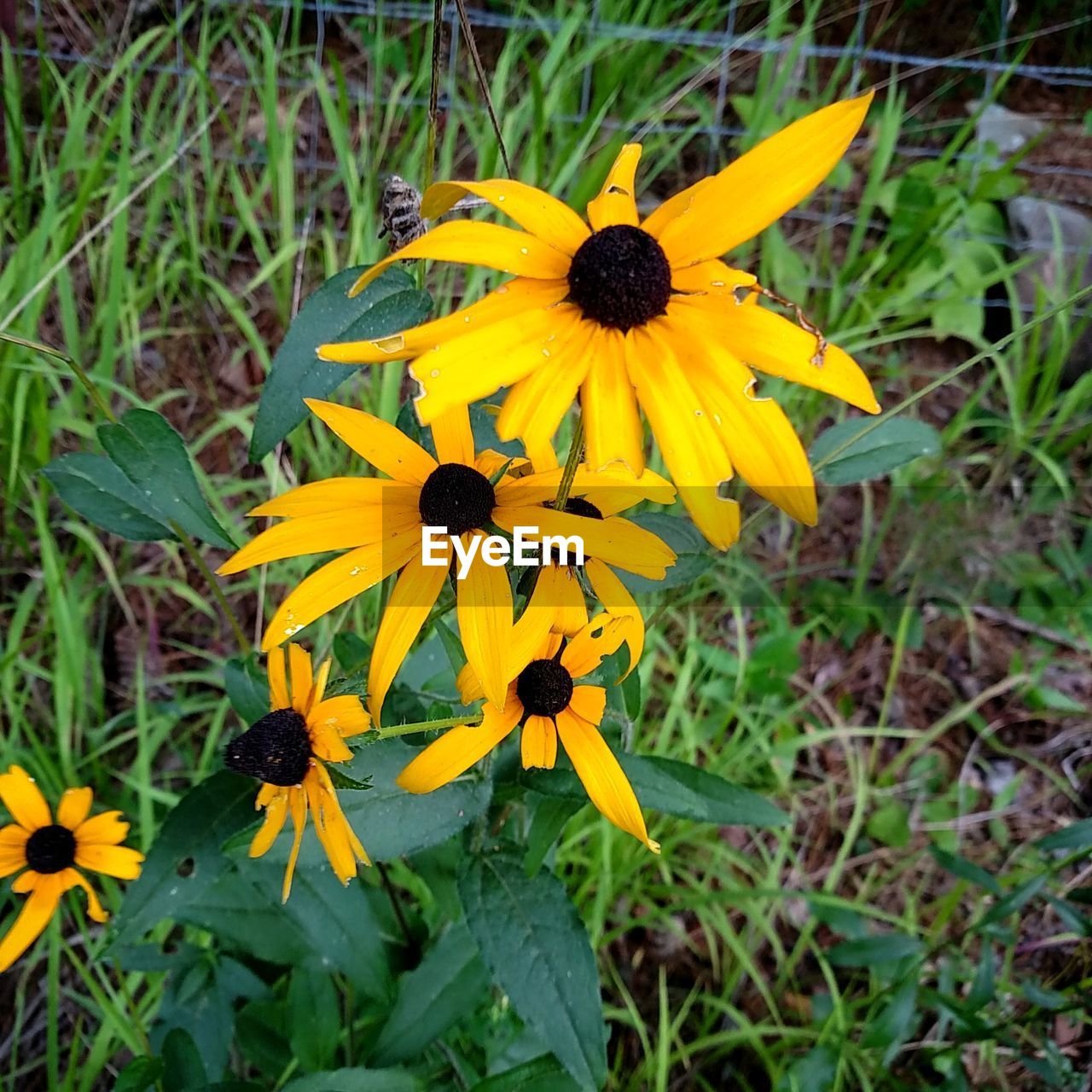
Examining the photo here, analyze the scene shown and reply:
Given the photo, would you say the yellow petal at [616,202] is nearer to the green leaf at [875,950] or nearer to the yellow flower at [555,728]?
the yellow flower at [555,728]

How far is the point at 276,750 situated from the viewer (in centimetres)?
72

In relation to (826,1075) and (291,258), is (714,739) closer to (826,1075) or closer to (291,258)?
(826,1075)

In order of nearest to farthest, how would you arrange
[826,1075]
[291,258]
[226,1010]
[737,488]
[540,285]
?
[540,285] → [226,1010] → [826,1075] → [737,488] → [291,258]

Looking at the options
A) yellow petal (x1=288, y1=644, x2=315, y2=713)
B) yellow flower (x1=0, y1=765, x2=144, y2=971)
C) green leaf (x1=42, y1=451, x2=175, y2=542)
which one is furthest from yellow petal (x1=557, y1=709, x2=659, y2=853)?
yellow flower (x1=0, y1=765, x2=144, y2=971)

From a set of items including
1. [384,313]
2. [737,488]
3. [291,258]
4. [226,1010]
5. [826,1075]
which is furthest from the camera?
[291,258]

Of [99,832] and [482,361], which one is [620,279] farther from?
[99,832]

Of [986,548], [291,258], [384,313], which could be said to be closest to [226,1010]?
[384,313]

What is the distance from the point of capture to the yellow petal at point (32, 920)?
91cm

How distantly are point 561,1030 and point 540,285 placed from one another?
1.92ft

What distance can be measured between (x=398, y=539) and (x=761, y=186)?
0.34 metres

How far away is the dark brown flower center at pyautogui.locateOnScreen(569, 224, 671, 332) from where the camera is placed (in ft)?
1.88

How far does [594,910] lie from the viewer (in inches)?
55.5

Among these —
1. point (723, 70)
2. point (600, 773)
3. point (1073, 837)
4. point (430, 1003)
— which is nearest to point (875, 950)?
point (1073, 837)

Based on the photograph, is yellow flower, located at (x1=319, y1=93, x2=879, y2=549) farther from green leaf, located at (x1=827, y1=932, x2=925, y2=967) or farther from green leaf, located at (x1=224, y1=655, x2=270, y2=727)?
green leaf, located at (x1=827, y1=932, x2=925, y2=967)
